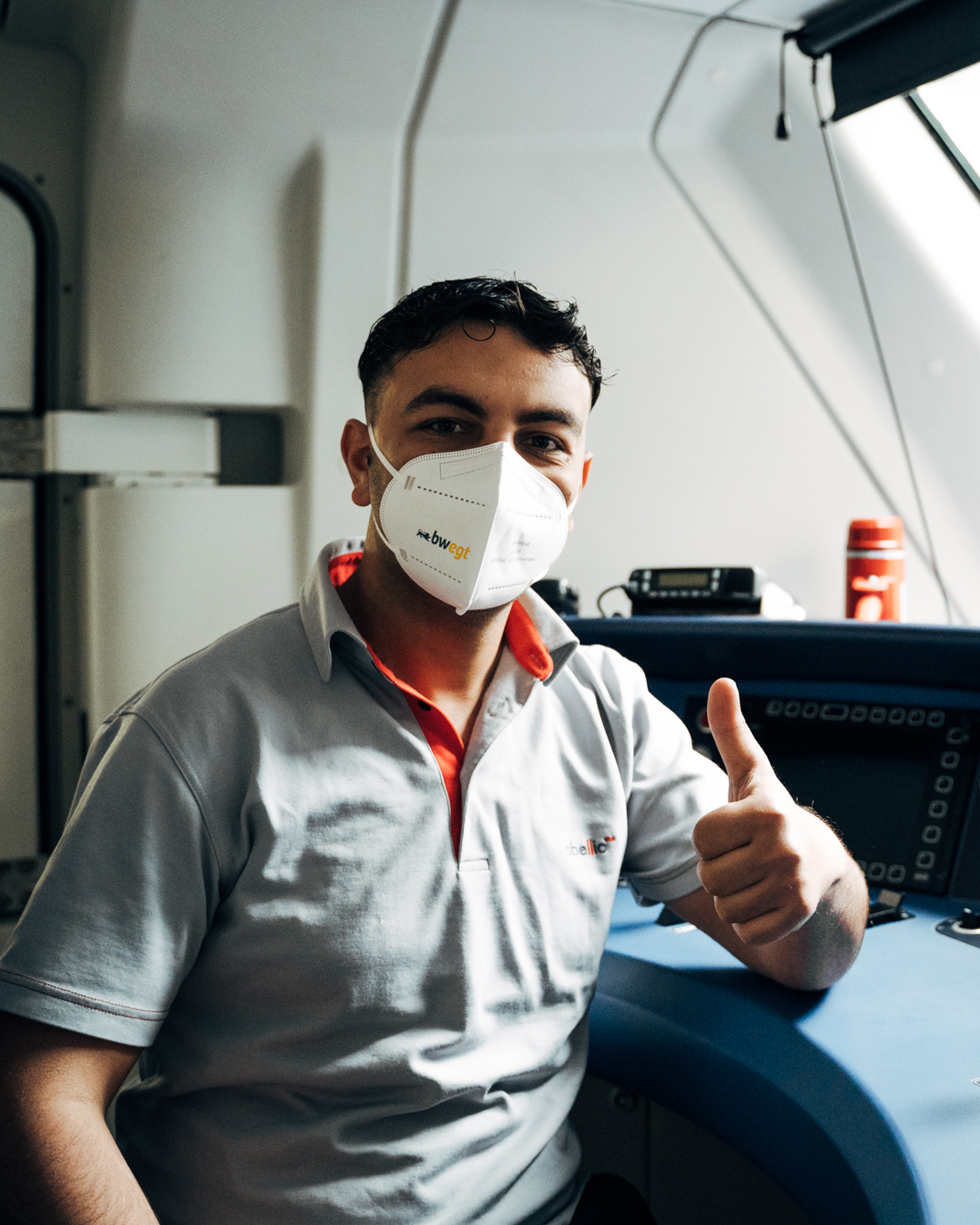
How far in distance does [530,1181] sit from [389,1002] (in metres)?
0.27

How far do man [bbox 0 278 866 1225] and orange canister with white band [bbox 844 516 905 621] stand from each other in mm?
1001

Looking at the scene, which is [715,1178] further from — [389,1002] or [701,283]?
[701,283]

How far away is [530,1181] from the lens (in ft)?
3.52

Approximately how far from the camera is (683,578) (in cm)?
187

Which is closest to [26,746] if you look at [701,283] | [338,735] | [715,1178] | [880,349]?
[338,735]

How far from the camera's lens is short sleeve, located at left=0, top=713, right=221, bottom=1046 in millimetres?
881

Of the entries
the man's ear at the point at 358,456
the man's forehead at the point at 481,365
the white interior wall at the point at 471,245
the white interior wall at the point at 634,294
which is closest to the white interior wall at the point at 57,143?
the white interior wall at the point at 471,245

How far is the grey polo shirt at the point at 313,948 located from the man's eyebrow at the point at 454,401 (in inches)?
10.0

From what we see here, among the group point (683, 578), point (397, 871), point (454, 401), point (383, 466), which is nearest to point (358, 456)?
point (383, 466)

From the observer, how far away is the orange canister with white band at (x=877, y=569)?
2.12 m

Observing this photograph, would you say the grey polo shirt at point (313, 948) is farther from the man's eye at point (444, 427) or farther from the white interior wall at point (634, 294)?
the white interior wall at point (634, 294)

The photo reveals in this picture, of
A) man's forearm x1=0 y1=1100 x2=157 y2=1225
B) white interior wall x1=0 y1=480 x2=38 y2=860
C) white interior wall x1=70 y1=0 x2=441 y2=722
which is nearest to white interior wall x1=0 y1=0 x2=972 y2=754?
white interior wall x1=70 y1=0 x2=441 y2=722

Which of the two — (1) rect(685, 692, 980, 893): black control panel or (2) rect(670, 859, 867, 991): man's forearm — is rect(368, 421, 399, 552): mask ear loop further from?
(1) rect(685, 692, 980, 893): black control panel

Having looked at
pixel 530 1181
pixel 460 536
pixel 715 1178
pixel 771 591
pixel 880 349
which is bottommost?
pixel 715 1178
